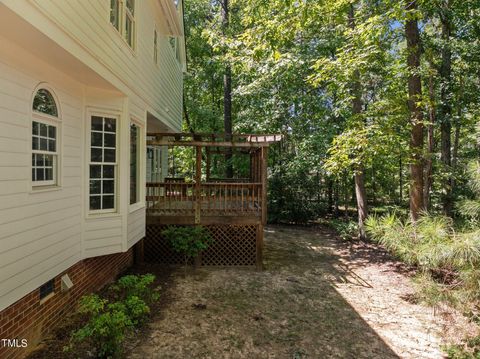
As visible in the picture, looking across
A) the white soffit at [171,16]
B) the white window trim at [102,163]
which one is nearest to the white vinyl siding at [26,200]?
the white window trim at [102,163]

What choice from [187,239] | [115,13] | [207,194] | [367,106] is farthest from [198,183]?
[367,106]

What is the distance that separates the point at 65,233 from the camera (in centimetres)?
471

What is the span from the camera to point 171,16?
923cm

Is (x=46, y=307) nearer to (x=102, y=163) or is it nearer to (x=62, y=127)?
(x=102, y=163)

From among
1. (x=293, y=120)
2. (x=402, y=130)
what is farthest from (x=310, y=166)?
(x=402, y=130)

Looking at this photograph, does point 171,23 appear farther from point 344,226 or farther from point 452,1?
point 344,226

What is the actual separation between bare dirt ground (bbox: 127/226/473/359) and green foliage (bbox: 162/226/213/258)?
25.4 inches

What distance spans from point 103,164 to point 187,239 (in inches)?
133

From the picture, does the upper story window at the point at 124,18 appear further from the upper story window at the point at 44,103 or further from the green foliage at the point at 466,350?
the green foliage at the point at 466,350

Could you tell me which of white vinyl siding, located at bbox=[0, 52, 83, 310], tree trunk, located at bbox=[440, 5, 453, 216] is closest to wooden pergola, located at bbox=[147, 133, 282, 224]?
white vinyl siding, located at bbox=[0, 52, 83, 310]

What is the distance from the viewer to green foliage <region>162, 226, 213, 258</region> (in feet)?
26.3

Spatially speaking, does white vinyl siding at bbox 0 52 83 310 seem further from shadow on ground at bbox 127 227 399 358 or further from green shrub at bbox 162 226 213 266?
green shrub at bbox 162 226 213 266

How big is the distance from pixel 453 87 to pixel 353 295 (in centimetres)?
741

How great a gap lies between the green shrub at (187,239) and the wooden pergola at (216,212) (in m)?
0.31
